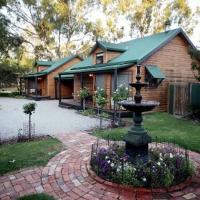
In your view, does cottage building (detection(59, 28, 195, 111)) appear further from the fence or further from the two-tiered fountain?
the two-tiered fountain

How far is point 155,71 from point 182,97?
7.76 ft

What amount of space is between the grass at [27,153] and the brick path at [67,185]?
31 cm

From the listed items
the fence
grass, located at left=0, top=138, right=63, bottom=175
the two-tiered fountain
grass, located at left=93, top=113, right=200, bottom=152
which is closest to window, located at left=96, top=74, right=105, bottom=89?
the fence

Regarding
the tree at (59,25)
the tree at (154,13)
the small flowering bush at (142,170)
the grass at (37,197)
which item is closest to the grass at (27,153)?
the grass at (37,197)

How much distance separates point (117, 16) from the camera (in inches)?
1199

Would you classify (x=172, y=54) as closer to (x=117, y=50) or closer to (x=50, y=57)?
(x=117, y=50)

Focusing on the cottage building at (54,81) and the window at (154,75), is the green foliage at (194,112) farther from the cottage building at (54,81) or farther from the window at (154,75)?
the cottage building at (54,81)

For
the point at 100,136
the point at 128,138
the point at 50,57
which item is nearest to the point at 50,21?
the point at 50,57

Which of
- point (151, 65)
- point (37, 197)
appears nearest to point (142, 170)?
point (37, 197)

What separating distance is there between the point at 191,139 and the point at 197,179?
3.33m

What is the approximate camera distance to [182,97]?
1305 centimetres

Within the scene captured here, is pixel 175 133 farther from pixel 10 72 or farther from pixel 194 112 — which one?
pixel 10 72

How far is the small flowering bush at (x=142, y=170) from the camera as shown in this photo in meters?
4.33

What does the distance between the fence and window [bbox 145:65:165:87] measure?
90cm
